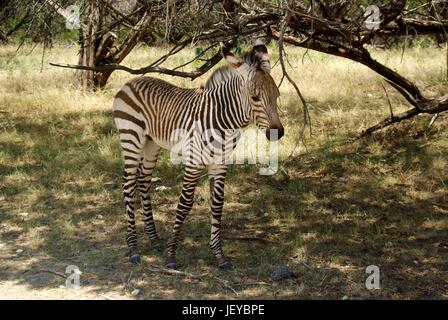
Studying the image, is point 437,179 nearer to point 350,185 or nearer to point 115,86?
point 350,185

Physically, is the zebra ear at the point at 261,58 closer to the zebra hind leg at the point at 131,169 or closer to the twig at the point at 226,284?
the zebra hind leg at the point at 131,169

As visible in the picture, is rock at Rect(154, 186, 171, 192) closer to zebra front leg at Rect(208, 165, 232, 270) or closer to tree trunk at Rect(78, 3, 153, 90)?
zebra front leg at Rect(208, 165, 232, 270)

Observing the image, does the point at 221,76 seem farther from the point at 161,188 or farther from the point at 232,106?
the point at 161,188

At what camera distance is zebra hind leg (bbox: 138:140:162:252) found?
7074mm

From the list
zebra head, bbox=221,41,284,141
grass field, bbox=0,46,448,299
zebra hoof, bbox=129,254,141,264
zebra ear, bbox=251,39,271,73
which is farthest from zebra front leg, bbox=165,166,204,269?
zebra ear, bbox=251,39,271,73

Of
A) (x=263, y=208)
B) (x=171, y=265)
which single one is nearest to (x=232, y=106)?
(x=171, y=265)

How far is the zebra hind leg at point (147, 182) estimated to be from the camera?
7.07 meters

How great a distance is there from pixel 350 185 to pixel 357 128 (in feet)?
6.05

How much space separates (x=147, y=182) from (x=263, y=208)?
180 centimetres

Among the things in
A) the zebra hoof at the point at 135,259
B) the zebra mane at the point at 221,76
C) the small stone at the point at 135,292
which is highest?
the zebra mane at the point at 221,76

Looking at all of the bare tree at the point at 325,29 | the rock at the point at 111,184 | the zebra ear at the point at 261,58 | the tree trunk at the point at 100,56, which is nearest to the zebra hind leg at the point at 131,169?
the bare tree at the point at 325,29

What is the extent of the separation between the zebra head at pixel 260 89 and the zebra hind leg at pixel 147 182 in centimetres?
155

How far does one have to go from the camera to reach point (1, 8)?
8703 mm

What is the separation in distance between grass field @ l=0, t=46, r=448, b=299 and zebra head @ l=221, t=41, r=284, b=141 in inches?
53.0
